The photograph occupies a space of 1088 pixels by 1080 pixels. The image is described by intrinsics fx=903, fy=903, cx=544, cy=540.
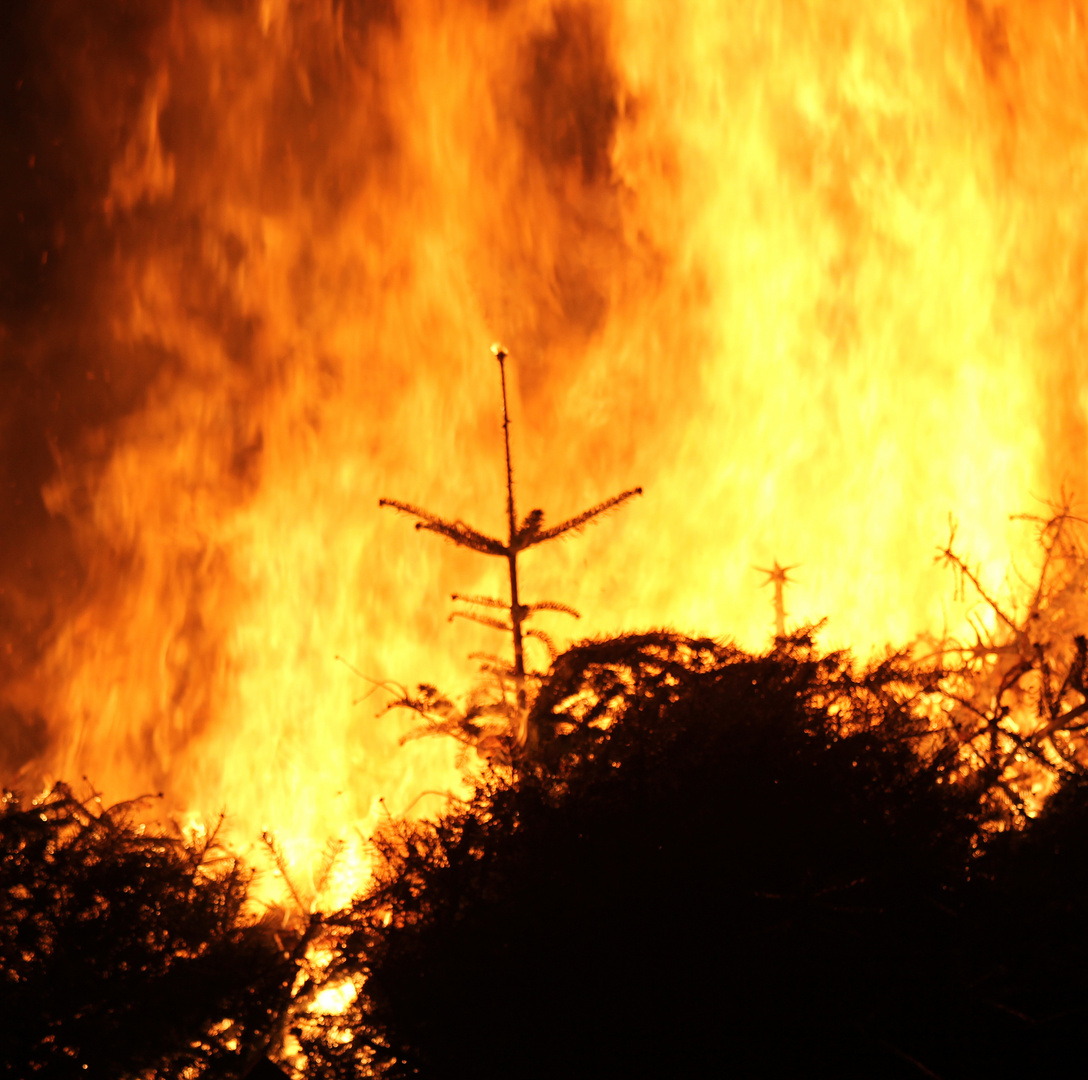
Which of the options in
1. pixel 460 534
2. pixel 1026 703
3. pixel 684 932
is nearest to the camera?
pixel 684 932

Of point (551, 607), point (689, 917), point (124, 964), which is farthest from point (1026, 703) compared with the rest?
point (124, 964)

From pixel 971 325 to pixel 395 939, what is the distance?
12790 millimetres

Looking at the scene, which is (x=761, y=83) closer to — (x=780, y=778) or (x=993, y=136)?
(x=993, y=136)

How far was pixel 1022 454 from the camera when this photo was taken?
13.0m

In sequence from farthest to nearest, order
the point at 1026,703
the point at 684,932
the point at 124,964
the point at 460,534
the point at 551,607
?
the point at 1026,703 → the point at 551,607 → the point at 460,534 → the point at 124,964 → the point at 684,932

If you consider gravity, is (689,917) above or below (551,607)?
below

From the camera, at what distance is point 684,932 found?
3.38 m

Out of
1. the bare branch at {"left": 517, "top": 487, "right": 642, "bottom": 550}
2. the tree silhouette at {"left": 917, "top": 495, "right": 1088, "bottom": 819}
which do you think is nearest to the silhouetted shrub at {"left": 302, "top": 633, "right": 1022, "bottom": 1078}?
the tree silhouette at {"left": 917, "top": 495, "right": 1088, "bottom": 819}

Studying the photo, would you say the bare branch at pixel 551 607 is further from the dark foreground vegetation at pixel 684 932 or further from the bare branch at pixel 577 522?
the dark foreground vegetation at pixel 684 932

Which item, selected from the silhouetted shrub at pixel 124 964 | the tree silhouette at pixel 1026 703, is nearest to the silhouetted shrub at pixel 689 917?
the tree silhouette at pixel 1026 703

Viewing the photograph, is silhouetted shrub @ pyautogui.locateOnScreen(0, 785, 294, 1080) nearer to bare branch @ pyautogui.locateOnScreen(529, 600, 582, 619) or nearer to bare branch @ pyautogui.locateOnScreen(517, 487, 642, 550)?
bare branch @ pyautogui.locateOnScreen(529, 600, 582, 619)

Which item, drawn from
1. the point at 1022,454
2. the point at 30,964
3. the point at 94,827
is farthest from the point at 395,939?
the point at 1022,454

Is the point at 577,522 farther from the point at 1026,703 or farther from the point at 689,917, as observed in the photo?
the point at 1026,703

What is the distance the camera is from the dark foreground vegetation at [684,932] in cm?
325
